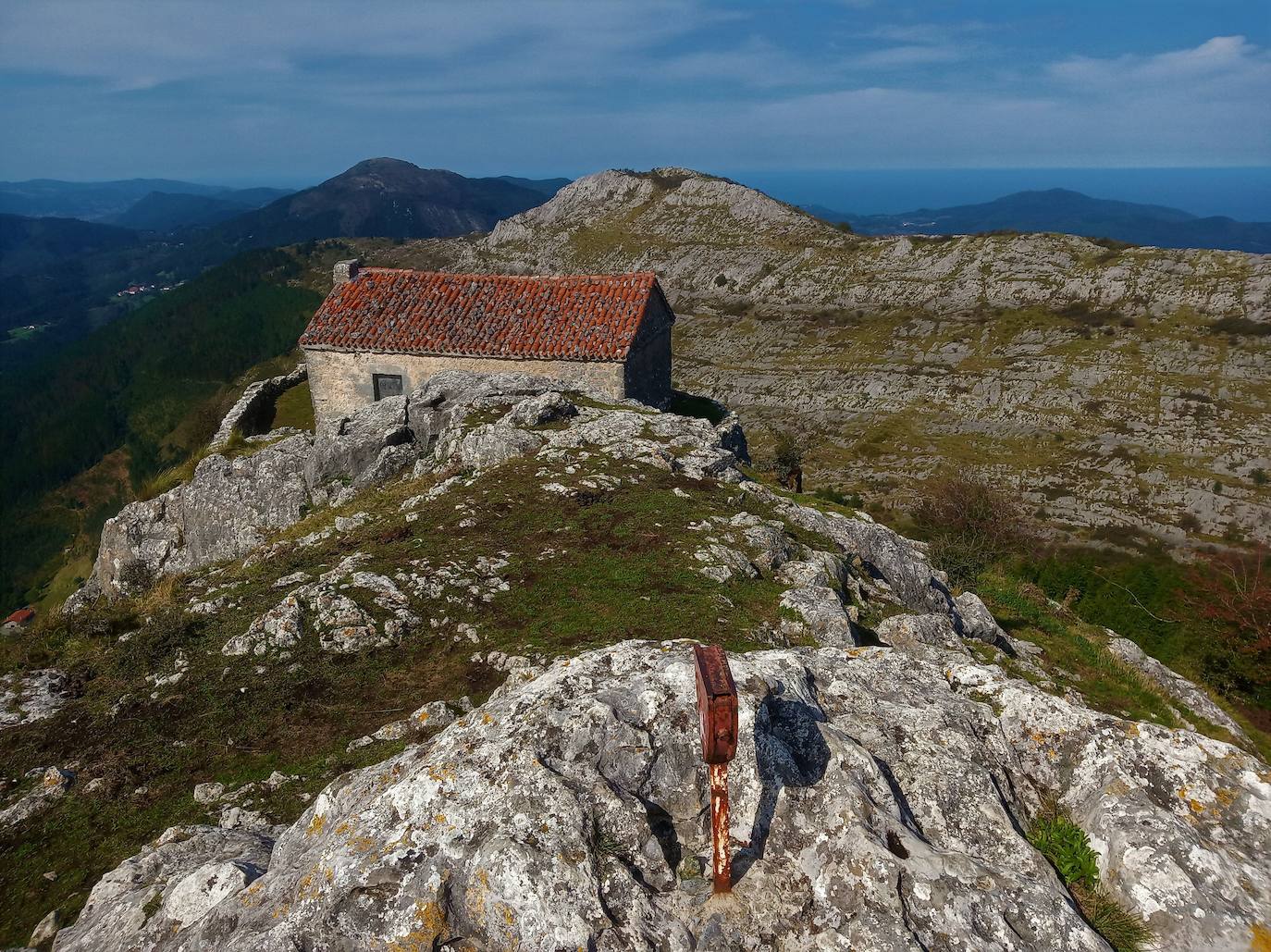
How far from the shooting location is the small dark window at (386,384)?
3070cm

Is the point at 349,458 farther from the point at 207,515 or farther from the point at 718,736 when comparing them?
the point at 718,736

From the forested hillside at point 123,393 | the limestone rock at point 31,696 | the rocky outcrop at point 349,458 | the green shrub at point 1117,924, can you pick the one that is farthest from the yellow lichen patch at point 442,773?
the forested hillside at point 123,393

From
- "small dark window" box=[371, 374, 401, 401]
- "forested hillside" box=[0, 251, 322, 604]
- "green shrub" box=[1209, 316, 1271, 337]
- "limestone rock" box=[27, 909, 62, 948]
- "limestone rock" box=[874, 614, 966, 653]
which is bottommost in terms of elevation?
"forested hillside" box=[0, 251, 322, 604]

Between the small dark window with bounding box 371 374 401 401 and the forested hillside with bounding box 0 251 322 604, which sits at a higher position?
the small dark window with bounding box 371 374 401 401

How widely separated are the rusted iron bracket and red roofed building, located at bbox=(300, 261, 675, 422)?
2386cm

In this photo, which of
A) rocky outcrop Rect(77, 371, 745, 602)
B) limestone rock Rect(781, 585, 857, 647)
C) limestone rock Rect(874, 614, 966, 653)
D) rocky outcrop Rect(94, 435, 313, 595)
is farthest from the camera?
rocky outcrop Rect(94, 435, 313, 595)

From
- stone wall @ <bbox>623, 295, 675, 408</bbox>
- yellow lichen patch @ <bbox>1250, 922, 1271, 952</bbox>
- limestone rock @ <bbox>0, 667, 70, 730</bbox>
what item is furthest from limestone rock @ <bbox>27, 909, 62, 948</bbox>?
stone wall @ <bbox>623, 295, 675, 408</bbox>

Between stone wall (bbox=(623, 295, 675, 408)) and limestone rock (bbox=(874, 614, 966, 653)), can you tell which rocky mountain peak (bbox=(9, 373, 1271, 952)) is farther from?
stone wall (bbox=(623, 295, 675, 408))

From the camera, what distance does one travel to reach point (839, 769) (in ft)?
19.1

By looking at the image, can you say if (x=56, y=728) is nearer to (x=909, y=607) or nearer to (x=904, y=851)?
(x=904, y=851)

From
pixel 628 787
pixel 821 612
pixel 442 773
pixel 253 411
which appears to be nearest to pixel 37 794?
pixel 442 773

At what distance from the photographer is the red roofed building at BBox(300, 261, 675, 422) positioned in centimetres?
2919

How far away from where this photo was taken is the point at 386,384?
3086cm

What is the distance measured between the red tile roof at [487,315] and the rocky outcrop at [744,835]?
23000 millimetres
